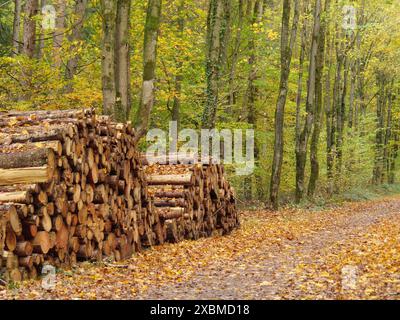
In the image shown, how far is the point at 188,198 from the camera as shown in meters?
13.4

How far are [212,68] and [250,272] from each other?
33.6 ft

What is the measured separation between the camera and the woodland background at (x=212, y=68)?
15.8 m

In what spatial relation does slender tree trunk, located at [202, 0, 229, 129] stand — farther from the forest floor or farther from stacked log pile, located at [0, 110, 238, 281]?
stacked log pile, located at [0, 110, 238, 281]

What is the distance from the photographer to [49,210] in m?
8.17

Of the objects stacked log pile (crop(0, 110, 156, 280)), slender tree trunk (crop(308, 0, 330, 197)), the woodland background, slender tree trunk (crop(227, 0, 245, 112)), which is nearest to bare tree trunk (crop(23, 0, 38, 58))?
the woodland background

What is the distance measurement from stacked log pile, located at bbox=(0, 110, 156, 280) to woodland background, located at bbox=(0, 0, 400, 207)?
15.1ft

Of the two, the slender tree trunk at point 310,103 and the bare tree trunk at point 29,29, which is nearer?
the bare tree trunk at point 29,29

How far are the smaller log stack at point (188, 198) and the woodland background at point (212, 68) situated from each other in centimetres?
228

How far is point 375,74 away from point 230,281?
37584 mm

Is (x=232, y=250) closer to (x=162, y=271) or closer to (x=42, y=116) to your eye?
(x=162, y=271)

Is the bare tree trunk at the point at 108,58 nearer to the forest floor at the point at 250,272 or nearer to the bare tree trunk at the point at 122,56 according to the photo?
the bare tree trunk at the point at 122,56

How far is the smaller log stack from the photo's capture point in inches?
506

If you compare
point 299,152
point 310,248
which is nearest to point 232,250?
point 310,248

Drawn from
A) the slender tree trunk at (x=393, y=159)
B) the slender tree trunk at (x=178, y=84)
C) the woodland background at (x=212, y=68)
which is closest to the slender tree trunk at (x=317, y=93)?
the woodland background at (x=212, y=68)
